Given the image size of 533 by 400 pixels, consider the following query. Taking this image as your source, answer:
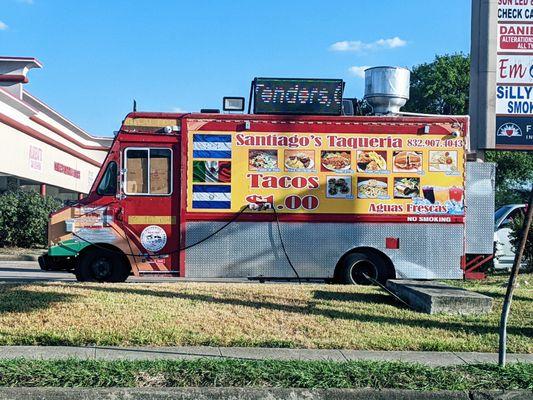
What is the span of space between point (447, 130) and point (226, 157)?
12.8 ft

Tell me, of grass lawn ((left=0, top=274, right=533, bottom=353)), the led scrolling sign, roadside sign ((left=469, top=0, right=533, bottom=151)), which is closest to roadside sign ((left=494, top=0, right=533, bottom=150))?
roadside sign ((left=469, top=0, right=533, bottom=151))

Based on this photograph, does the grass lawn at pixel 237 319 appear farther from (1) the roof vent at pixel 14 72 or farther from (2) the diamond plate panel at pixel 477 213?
(1) the roof vent at pixel 14 72

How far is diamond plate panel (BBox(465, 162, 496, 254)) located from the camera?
11.5 meters

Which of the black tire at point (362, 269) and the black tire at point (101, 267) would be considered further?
the black tire at point (362, 269)

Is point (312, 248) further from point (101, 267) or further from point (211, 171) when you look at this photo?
point (101, 267)

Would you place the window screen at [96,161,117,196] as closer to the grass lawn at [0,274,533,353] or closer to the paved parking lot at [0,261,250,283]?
the grass lawn at [0,274,533,353]

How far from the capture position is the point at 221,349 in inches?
273

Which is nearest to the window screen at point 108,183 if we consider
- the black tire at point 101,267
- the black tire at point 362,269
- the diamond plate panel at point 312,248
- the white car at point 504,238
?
the black tire at point 101,267

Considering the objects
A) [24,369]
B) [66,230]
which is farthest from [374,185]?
[24,369]

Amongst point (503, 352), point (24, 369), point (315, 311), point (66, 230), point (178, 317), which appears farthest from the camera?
point (66, 230)

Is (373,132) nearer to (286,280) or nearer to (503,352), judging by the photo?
(286,280)

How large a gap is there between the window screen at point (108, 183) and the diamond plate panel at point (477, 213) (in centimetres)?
619

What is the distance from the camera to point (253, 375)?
5.69 meters

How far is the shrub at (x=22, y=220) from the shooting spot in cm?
2230
